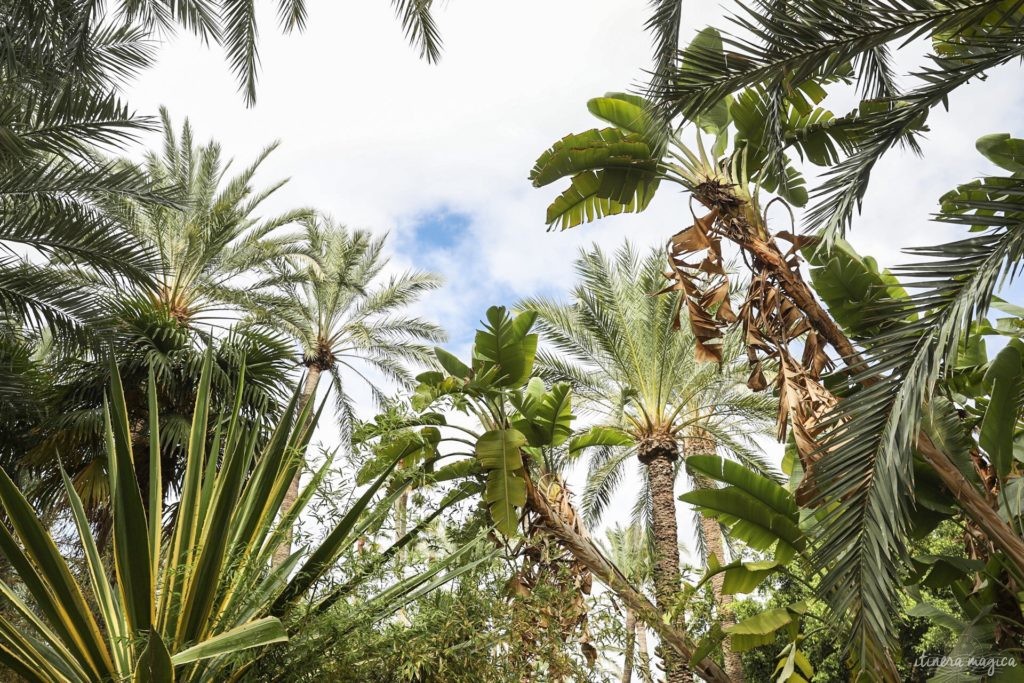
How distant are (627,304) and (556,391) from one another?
6251mm

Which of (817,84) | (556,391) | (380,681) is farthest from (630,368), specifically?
(380,681)

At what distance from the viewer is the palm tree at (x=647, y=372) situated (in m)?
13.1

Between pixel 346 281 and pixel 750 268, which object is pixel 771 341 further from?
pixel 346 281

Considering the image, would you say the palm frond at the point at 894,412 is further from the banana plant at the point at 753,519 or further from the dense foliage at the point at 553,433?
the banana plant at the point at 753,519

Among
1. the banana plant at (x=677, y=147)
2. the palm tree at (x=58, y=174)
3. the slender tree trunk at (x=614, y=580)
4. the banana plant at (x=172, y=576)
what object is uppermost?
the palm tree at (x=58, y=174)

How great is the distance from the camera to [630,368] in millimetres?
13391

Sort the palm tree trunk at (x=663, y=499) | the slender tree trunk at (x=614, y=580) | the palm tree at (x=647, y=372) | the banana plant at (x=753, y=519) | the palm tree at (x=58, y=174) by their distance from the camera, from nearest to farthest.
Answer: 1. the banana plant at (x=753, y=519)
2. the slender tree trunk at (x=614, y=580)
3. the palm tree at (x=58, y=174)
4. the palm tree trunk at (x=663, y=499)
5. the palm tree at (x=647, y=372)

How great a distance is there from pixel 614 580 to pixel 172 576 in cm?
387

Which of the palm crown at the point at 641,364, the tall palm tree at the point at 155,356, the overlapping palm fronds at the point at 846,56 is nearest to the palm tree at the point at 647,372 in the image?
the palm crown at the point at 641,364

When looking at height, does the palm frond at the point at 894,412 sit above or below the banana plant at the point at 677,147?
below

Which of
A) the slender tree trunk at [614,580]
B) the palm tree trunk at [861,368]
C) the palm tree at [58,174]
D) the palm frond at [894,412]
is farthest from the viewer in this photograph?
the palm tree at [58,174]

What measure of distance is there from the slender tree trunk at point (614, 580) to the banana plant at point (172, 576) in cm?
257

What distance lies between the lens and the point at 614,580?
6730 millimetres

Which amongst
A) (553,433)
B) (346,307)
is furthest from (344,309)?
(553,433)
